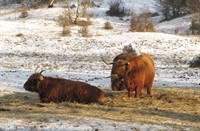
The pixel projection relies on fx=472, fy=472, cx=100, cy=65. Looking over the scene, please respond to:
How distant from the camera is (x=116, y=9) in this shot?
41969 mm

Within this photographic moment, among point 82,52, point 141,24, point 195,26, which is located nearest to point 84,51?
point 82,52

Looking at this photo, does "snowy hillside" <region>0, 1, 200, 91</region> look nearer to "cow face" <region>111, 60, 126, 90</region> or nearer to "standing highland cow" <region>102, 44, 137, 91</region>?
"standing highland cow" <region>102, 44, 137, 91</region>

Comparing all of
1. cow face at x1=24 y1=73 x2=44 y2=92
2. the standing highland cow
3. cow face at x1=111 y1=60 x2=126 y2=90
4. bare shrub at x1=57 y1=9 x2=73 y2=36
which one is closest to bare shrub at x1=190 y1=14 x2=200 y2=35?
bare shrub at x1=57 y1=9 x2=73 y2=36

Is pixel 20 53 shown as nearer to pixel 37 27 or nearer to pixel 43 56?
pixel 43 56

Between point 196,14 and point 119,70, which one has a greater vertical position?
point 196,14

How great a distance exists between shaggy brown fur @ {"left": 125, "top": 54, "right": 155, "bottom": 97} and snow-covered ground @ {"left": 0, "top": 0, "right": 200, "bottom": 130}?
9.08ft

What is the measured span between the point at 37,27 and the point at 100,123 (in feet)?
91.7

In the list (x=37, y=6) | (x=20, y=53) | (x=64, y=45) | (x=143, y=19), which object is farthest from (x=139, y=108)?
(x=37, y=6)

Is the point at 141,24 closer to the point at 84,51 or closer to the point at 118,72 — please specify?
the point at 84,51

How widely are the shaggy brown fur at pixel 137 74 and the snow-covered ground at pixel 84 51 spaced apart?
9.08ft

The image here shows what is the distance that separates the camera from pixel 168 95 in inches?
468

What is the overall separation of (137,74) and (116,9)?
102 feet

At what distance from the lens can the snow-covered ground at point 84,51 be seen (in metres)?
16.9

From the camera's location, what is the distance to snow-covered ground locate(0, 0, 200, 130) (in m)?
16.9
